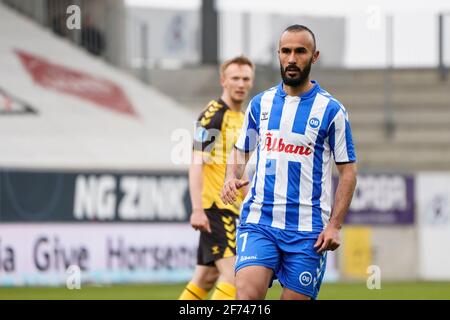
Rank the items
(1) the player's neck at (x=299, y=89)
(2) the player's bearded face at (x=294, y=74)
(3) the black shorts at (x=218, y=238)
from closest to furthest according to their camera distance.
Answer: (2) the player's bearded face at (x=294, y=74) < (1) the player's neck at (x=299, y=89) < (3) the black shorts at (x=218, y=238)

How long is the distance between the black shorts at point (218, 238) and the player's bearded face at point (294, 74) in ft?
8.49

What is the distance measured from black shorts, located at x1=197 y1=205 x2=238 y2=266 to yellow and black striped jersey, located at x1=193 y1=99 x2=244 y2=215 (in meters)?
0.06

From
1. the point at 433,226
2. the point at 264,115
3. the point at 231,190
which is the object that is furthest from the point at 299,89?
the point at 433,226

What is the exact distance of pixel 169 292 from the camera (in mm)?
16672

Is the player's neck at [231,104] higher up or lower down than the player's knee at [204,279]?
higher up

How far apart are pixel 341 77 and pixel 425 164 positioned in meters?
3.38

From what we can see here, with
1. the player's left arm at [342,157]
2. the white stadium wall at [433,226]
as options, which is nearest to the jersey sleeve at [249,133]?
the player's left arm at [342,157]

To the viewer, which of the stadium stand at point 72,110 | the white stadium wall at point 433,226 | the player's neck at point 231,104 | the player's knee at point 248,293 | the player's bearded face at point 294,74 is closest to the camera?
Answer: the player's knee at point 248,293

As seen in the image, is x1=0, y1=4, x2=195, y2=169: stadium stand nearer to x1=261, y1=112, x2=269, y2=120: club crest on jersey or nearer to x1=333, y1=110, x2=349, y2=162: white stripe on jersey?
x1=261, y1=112, x2=269, y2=120: club crest on jersey

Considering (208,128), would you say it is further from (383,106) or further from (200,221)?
(383,106)

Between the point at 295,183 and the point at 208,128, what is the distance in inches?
88.4

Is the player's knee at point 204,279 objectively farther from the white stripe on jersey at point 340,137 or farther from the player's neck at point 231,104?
the white stripe on jersey at point 340,137

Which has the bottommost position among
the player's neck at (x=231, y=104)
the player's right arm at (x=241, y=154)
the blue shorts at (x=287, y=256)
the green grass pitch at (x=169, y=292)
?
the green grass pitch at (x=169, y=292)

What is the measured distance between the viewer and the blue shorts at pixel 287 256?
7645mm
